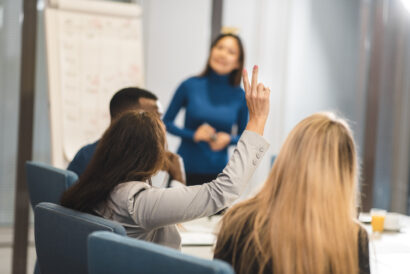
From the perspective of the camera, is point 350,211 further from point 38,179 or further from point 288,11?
point 288,11

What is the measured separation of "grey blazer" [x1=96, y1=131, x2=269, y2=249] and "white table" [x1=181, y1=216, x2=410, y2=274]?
9 cm

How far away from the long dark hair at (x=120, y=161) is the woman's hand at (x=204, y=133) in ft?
5.02

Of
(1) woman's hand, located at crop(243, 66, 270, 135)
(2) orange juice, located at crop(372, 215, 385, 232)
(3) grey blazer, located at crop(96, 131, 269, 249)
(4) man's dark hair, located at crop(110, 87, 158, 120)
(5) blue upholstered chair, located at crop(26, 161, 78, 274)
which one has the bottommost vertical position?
(2) orange juice, located at crop(372, 215, 385, 232)

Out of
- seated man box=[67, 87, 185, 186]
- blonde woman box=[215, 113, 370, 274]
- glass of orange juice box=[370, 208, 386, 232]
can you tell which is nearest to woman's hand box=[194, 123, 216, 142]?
seated man box=[67, 87, 185, 186]

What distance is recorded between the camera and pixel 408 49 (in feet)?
14.5

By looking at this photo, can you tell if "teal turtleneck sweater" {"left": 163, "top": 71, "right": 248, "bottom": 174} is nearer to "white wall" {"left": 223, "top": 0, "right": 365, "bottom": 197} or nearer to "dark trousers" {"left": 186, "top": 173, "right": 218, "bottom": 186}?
"dark trousers" {"left": 186, "top": 173, "right": 218, "bottom": 186}

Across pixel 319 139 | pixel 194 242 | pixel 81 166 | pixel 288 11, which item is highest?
pixel 288 11

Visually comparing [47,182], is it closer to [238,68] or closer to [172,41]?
[238,68]

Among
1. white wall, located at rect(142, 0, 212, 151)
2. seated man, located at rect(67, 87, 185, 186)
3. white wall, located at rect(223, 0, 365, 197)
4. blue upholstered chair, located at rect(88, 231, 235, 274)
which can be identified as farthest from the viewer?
white wall, located at rect(223, 0, 365, 197)

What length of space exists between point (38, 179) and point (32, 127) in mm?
1499

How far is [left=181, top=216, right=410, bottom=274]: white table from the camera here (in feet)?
5.13

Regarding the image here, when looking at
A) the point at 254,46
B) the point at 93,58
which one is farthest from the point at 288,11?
the point at 93,58

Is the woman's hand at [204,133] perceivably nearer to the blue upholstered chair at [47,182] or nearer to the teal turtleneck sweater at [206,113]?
the teal turtleneck sweater at [206,113]

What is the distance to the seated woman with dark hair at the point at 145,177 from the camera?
4.46 ft
